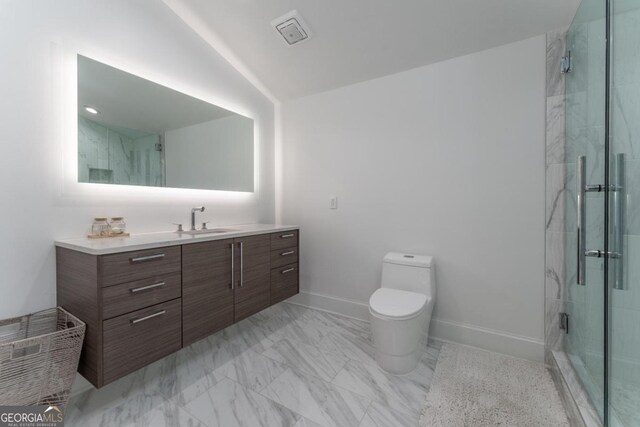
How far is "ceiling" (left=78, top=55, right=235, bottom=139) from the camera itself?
162cm

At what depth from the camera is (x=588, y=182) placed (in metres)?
1.45

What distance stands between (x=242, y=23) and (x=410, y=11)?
4.01 feet

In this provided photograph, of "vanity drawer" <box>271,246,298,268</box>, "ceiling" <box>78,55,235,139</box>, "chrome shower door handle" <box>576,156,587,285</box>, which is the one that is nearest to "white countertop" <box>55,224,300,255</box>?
"vanity drawer" <box>271,246,298,268</box>

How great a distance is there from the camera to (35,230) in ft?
4.70

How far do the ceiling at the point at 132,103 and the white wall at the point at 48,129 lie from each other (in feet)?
0.26

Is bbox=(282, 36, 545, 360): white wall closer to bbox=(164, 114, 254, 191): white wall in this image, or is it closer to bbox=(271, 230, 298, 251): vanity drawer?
bbox=(271, 230, 298, 251): vanity drawer

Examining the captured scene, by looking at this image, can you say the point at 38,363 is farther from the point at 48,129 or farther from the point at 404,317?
the point at 404,317

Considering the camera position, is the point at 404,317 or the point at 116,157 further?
the point at 116,157

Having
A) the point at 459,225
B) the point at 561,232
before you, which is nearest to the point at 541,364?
the point at 561,232

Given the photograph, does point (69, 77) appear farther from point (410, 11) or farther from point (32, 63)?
point (410, 11)

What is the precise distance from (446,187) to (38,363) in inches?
98.5

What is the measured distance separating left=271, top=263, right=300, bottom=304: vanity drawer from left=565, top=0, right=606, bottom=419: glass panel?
1915 mm

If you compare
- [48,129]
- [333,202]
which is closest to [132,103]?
[48,129]

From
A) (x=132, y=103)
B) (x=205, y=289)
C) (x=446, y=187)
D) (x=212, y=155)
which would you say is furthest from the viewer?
(x=212, y=155)
